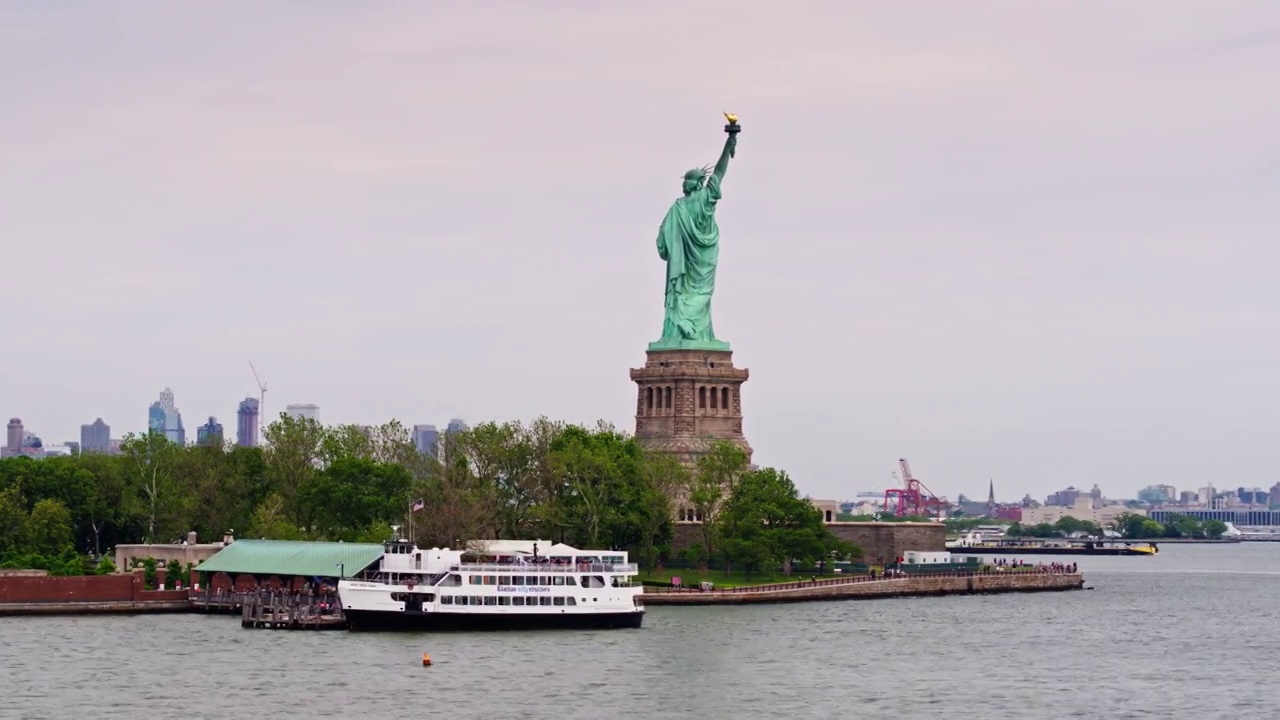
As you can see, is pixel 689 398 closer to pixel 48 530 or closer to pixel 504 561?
pixel 48 530

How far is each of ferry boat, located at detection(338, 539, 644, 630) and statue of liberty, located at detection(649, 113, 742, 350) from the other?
57.3 metres

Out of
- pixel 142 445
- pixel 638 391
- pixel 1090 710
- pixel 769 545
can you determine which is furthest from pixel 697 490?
pixel 1090 710

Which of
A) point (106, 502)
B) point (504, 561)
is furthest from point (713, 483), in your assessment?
point (106, 502)

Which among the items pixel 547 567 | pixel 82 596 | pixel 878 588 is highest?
pixel 547 567

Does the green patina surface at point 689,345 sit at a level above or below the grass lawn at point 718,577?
above

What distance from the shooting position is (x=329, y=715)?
85812 mm

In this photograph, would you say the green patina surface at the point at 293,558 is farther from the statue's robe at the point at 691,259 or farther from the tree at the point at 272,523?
the statue's robe at the point at 691,259

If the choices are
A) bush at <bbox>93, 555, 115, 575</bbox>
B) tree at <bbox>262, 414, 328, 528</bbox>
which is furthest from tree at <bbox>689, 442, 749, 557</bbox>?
bush at <bbox>93, 555, 115, 575</bbox>

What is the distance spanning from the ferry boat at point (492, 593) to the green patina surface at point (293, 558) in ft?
16.5

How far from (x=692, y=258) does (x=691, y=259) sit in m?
0.11

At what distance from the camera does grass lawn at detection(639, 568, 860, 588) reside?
153250 millimetres

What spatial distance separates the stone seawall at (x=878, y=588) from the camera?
145m

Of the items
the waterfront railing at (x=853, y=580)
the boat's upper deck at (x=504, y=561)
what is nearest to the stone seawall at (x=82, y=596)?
the boat's upper deck at (x=504, y=561)

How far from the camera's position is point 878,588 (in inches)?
6240
